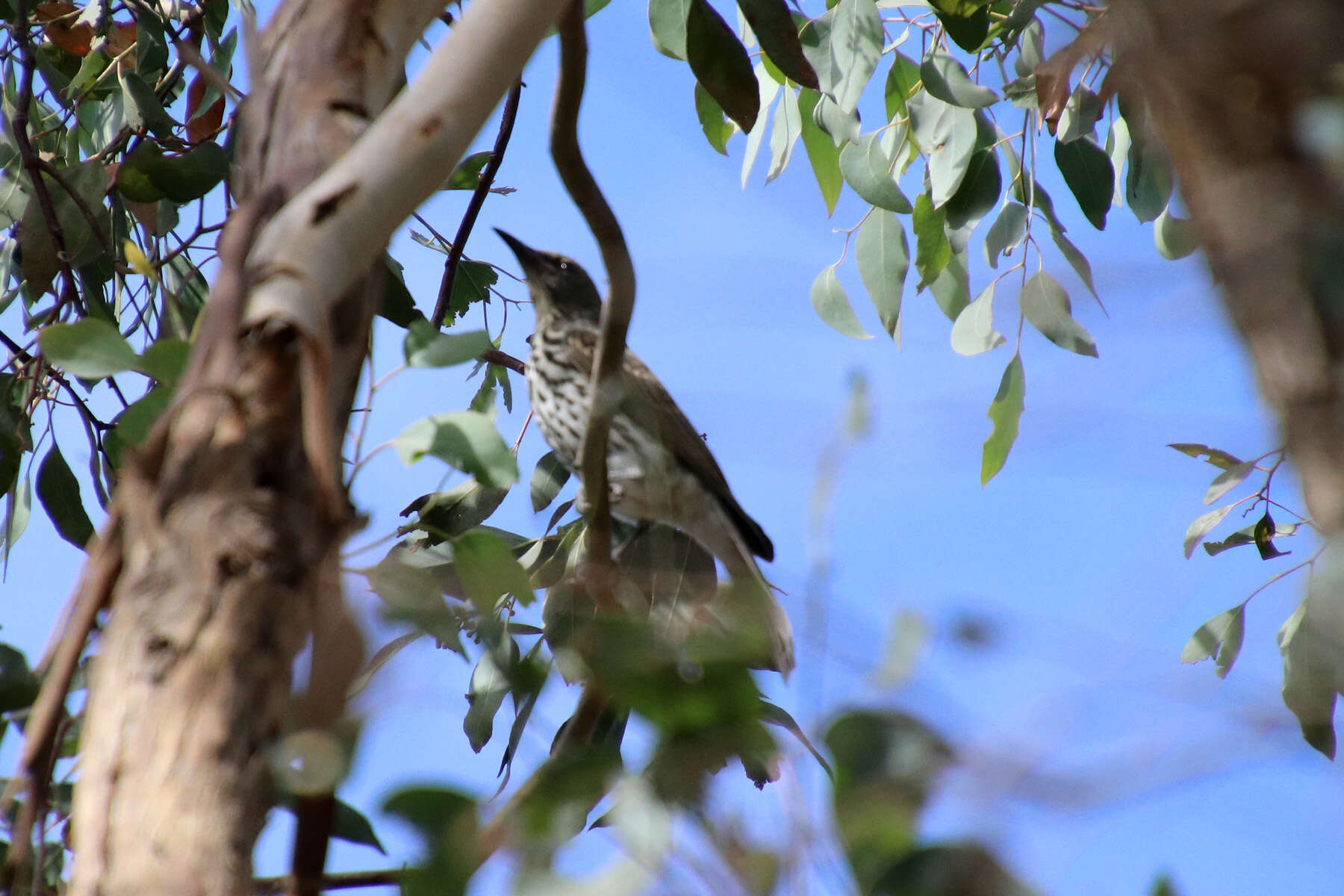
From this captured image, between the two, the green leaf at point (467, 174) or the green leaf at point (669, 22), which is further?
the green leaf at point (669, 22)

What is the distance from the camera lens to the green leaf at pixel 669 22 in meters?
2.83

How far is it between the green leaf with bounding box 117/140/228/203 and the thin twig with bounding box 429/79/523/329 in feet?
2.59

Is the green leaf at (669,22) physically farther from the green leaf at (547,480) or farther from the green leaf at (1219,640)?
the green leaf at (1219,640)

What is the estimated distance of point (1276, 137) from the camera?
0.58 meters

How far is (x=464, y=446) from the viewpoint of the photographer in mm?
1393

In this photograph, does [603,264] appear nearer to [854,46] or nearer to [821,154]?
[854,46]

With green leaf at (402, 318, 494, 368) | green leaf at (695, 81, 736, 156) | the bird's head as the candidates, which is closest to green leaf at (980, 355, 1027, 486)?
green leaf at (695, 81, 736, 156)

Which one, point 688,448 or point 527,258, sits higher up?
point 527,258

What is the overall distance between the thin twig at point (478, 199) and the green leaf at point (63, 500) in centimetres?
99

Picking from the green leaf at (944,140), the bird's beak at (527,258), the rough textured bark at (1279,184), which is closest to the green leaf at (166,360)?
the rough textured bark at (1279,184)

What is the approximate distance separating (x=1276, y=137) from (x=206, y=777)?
85 cm

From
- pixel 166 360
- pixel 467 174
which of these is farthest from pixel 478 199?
pixel 166 360

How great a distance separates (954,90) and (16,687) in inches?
99.1

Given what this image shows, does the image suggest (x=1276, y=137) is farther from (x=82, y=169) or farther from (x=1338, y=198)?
(x=82, y=169)
